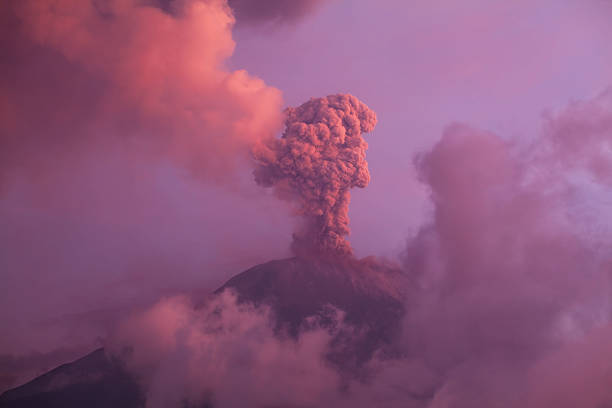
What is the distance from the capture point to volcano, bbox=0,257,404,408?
2605cm

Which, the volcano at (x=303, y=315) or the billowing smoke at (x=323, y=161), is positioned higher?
the billowing smoke at (x=323, y=161)

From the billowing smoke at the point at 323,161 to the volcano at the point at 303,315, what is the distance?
Result: 10.6 feet

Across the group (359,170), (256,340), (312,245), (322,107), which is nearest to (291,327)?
(256,340)

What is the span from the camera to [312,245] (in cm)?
3048

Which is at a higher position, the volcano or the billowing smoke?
the billowing smoke

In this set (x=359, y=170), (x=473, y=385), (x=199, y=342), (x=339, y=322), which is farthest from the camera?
(x=339, y=322)

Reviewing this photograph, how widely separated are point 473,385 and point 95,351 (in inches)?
926

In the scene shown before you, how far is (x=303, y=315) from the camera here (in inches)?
1240

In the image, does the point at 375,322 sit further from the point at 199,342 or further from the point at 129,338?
the point at 129,338

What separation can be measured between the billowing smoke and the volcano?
324cm

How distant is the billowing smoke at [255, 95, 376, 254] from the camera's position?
92.7 feet

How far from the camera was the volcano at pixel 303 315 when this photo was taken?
26.0 meters

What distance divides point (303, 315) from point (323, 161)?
1118cm

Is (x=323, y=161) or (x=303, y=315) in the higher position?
(x=323, y=161)
